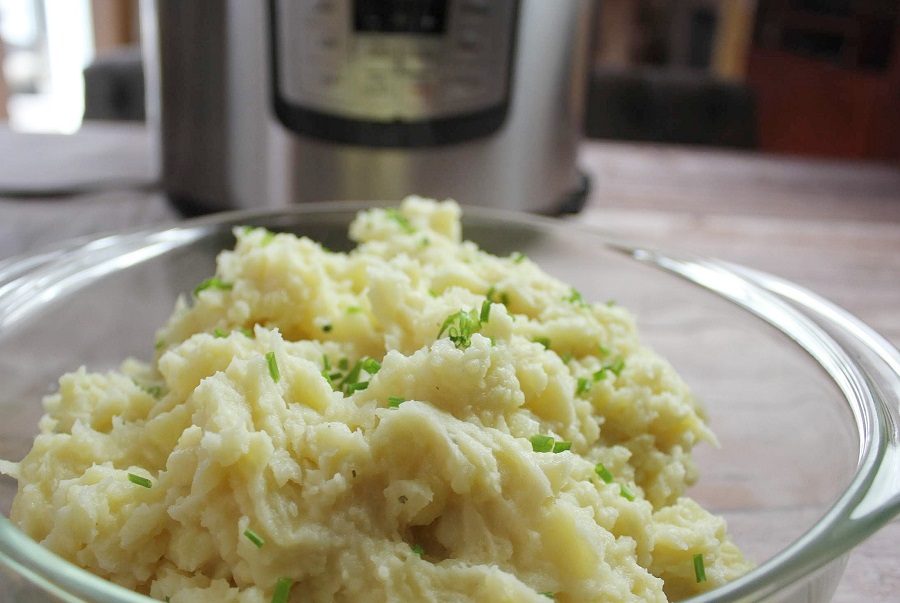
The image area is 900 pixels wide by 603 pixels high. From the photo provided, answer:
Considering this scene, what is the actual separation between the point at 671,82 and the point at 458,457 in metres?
3.31

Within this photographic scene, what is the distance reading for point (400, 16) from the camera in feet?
5.03

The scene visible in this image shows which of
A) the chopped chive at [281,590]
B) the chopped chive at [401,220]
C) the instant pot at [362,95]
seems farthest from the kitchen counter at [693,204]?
the chopped chive at [281,590]

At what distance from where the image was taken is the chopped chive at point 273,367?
73cm

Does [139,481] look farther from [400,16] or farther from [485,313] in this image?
[400,16]

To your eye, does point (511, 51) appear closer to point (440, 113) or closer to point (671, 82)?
point (440, 113)

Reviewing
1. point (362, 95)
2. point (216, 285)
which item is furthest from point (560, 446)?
point (362, 95)

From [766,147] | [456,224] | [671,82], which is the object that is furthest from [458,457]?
[766,147]

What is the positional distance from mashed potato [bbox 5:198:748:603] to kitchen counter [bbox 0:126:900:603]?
2.80ft

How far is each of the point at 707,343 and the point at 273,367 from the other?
0.64 m

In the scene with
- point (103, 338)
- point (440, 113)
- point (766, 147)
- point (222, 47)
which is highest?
point (222, 47)

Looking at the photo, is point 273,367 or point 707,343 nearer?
point 273,367

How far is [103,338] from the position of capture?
110 centimetres

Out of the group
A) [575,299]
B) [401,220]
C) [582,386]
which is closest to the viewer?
[582,386]

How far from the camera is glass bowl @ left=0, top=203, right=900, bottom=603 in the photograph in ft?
2.67
